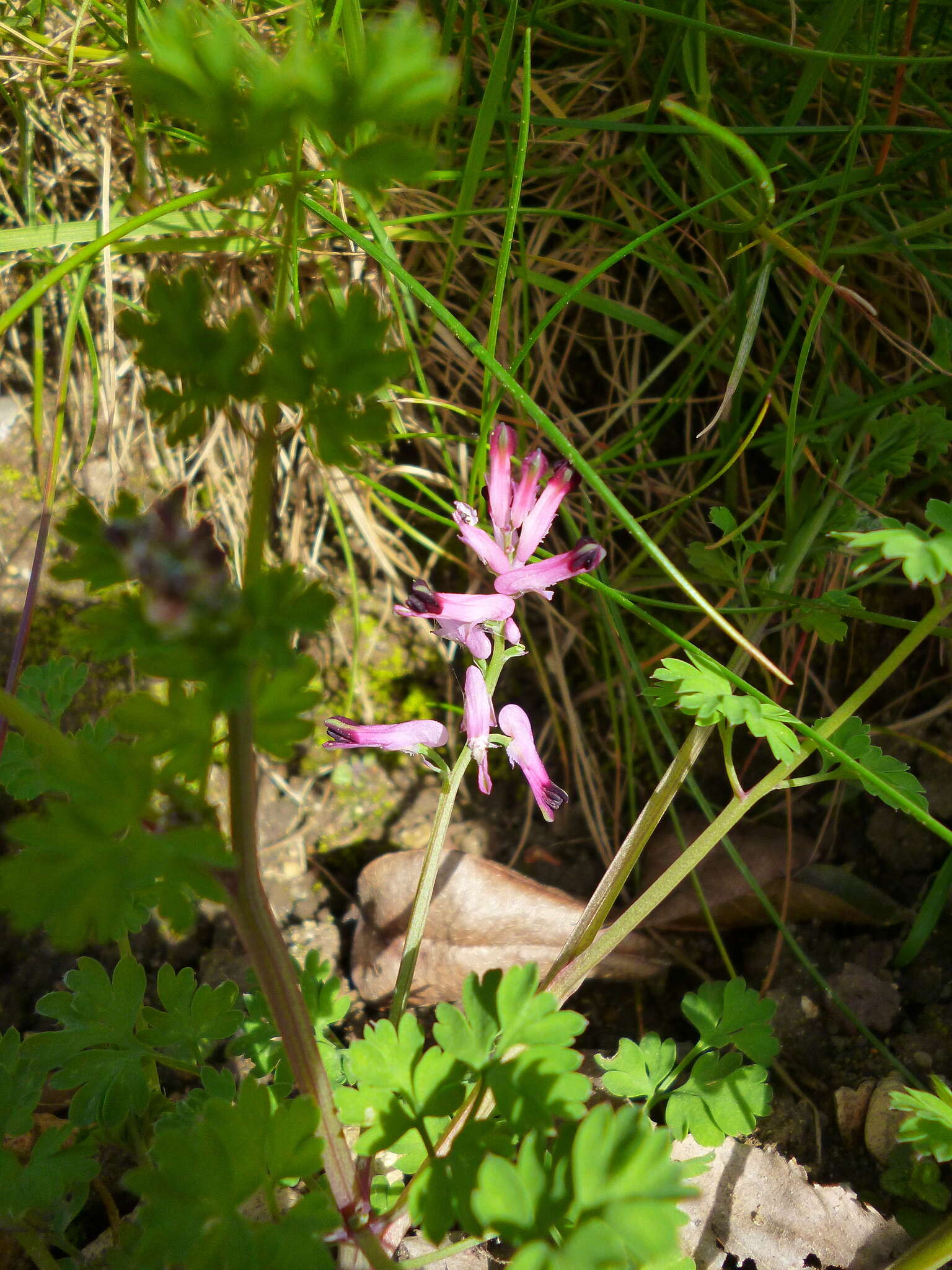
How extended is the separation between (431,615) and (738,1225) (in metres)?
1.31

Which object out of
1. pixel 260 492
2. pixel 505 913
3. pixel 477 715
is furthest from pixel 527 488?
pixel 505 913

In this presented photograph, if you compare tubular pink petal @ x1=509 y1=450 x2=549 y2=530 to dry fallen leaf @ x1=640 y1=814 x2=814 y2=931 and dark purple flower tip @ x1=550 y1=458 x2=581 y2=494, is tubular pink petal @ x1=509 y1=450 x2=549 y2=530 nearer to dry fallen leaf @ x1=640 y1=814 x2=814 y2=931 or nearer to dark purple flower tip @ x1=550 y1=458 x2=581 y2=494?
dark purple flower tip @ x1=550 y1=458 x2=581 y2=494

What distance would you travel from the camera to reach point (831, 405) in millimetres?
1927

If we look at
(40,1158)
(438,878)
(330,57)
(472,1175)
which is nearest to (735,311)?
(330,57)

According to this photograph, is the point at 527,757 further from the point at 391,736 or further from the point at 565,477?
the point at 565,477

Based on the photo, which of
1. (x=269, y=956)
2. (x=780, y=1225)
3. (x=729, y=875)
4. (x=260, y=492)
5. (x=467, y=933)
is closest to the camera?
(x=260, y=492)

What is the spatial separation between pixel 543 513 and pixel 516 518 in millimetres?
56

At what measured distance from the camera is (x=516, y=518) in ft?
5.14

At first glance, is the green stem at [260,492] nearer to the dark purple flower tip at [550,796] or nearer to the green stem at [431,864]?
the green stem at [431,864]

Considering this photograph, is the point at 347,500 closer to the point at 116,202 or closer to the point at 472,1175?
the point at 116,202

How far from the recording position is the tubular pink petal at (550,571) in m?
1.43

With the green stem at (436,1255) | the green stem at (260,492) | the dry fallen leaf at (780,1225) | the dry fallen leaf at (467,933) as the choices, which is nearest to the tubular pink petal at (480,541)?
the green stem at (260,492)

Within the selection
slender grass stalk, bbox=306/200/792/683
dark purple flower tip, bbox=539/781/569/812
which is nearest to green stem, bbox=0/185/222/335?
slender grass stalk, bbox=306/200/792/683

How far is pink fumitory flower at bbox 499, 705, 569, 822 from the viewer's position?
5.13ft
